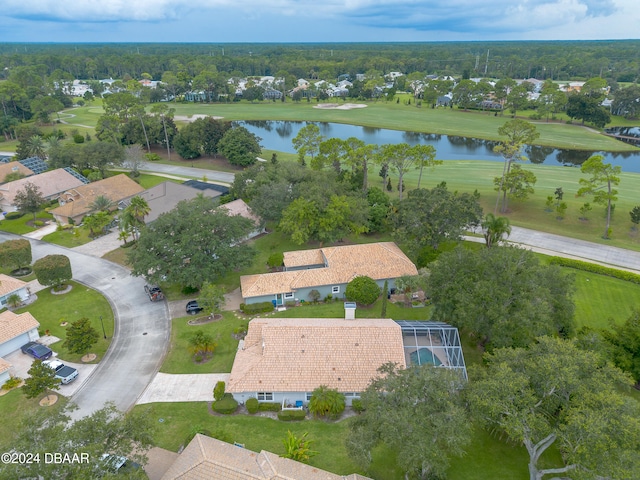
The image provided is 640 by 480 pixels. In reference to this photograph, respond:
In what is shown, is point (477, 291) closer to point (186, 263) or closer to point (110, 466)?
point (110, 466)

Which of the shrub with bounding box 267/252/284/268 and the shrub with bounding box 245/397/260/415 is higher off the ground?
the shrub with bounding box 267/252/284/268

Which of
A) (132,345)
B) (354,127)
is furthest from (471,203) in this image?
(354,127)

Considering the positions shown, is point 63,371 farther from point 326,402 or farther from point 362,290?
point 362,290

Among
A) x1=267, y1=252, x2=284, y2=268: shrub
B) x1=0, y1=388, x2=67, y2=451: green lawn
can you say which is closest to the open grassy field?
x1=267, y1=252, x2=284, y2=268: shrub

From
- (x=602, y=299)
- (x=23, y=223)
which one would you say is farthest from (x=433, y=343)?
(x=23, y=223)

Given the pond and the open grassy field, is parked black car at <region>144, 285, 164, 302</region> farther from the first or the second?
the open grassy field
